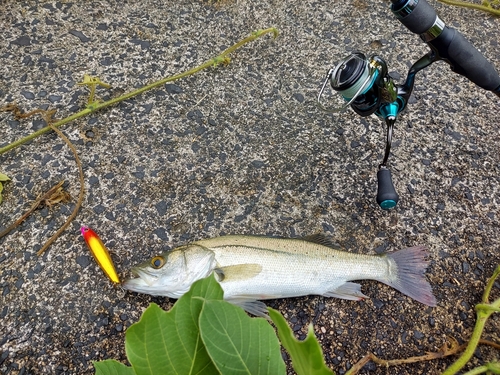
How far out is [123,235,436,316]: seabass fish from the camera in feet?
6.34

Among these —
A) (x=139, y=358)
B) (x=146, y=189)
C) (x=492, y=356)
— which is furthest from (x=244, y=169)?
(x=139, y=358)

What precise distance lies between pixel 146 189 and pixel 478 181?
1.81 metres

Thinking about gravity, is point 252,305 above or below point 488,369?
below

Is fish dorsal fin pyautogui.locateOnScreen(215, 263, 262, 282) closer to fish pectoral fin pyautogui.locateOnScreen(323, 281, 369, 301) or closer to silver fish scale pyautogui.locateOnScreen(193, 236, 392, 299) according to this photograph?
silver fish scale pyautogui.locateOnScreen(193, 236, 392, 299)

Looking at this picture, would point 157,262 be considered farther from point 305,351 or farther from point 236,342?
point 305,351

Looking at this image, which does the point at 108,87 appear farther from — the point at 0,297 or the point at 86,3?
the point at 0,297

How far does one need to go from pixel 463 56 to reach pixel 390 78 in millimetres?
319

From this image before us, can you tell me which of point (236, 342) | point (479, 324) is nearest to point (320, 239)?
point (479, 324)

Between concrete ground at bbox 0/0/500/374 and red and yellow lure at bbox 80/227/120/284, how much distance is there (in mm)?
66

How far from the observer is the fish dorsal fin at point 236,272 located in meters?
1.94

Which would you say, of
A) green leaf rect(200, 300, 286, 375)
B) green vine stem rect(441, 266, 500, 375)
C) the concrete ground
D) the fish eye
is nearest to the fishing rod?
the concrete ground

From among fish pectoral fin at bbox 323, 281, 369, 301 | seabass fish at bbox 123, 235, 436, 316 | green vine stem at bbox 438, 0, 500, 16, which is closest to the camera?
seabass fish at bbox 123, 235, 436, 316

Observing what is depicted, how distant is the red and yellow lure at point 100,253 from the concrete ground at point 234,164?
0.21ft

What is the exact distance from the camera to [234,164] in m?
2.46
